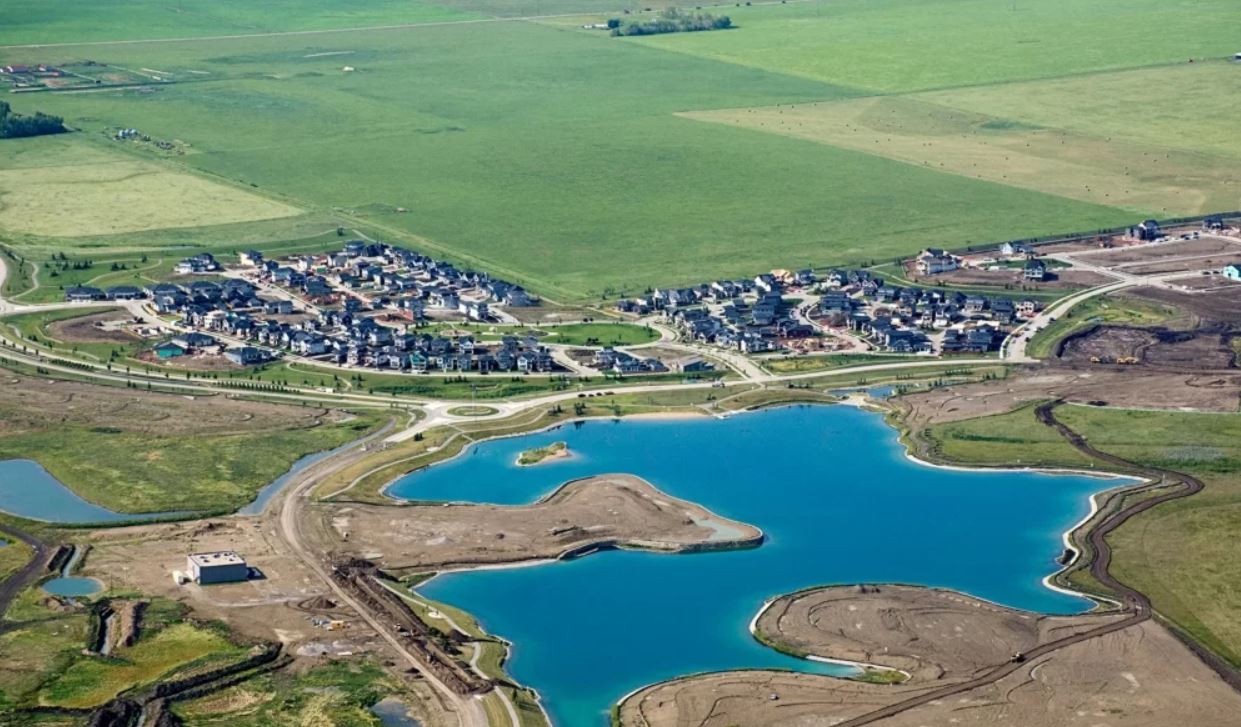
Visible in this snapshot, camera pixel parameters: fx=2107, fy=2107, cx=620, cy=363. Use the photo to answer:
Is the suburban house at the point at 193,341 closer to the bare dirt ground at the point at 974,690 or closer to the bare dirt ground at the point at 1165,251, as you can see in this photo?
the bare dirt ground at the point at 974,690

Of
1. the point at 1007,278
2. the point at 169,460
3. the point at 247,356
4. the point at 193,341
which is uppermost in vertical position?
the point at 1007,278

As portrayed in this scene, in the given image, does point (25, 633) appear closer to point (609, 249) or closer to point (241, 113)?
point (609, 249)

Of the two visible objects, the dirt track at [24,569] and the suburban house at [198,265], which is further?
the suburban house at [198,265]

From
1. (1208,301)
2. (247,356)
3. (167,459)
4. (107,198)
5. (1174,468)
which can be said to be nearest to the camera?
(1174,468)

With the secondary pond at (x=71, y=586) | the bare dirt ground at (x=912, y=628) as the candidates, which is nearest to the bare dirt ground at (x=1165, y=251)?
the bare dirt ground at (x=912, y=628)

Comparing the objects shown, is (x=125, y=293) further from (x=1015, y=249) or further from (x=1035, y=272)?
(x=1015, y=249)

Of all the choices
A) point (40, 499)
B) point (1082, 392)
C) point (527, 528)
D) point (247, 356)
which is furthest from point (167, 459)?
point (1082, 392)

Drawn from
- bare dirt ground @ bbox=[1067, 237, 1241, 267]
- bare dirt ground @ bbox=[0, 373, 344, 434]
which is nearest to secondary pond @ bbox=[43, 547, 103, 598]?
bare dirt ground @ bbox=[0, 373, 344, 434]
